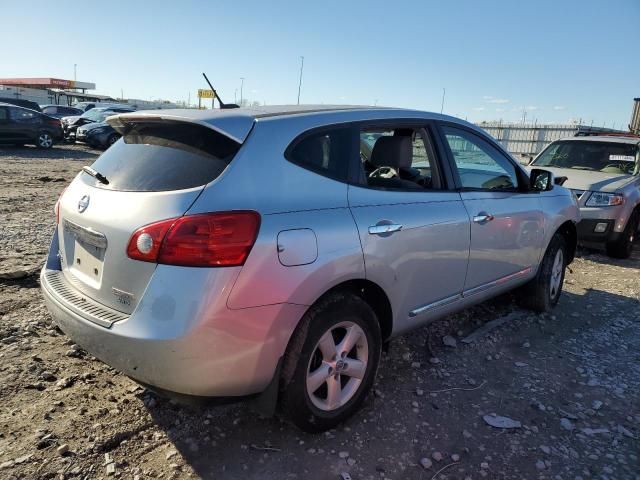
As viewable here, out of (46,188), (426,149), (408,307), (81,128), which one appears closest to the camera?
(408,307)

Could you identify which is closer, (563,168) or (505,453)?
(505,453)

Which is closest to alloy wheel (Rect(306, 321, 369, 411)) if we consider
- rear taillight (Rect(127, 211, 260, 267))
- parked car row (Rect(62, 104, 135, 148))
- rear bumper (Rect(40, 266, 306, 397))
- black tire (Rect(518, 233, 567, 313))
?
rear bumper (Rect(40, 266, 306, 397))

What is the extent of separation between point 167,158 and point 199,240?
57 cm

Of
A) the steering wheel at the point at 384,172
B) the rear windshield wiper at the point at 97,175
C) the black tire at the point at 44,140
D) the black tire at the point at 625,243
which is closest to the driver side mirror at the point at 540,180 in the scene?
the steering wheel at the point at 384,172

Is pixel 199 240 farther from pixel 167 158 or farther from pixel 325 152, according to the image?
pixel 325 152

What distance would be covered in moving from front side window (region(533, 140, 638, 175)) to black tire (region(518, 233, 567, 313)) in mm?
4145

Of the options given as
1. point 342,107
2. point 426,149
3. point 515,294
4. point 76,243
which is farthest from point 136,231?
point 515,294

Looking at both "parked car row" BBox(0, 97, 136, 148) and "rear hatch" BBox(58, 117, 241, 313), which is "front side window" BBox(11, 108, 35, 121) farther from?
"rear hatch" BBox(58, 117, 241, 313)

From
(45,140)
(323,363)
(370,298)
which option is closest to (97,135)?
(45,140)

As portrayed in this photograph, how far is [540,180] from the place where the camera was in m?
4.58

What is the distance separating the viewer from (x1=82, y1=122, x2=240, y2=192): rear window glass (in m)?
2.33

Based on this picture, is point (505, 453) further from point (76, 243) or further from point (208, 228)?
point (76, 243)

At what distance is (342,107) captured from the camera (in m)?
3.14

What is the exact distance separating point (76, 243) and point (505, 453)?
2566 mm
